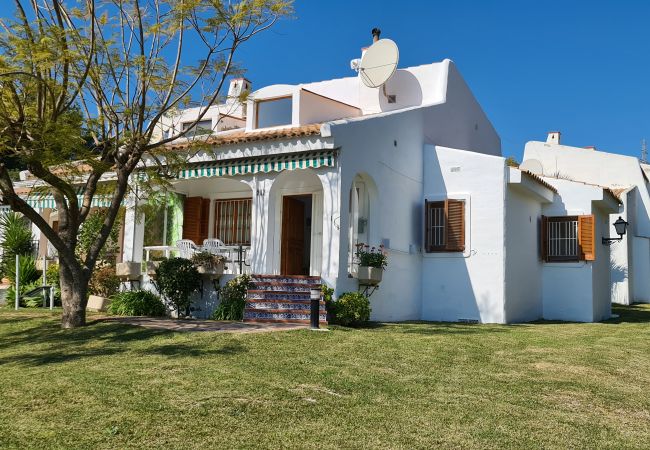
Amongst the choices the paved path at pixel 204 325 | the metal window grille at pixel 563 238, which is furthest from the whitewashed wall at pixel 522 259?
the paved path at pixel 204 325

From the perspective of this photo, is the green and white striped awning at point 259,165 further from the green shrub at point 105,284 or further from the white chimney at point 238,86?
the white chimney at point 238,86

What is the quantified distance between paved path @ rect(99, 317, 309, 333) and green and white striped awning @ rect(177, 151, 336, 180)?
486cm

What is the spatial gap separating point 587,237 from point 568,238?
932 mm

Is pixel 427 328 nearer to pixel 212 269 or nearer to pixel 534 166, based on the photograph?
pixel 212 269

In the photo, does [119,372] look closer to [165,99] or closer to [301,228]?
[165,99]

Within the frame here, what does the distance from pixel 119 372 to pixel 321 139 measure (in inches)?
373

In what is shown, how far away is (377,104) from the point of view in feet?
82.3

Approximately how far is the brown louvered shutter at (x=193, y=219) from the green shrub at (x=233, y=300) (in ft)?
20.2

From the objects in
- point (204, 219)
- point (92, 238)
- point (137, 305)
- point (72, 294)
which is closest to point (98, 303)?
point (137, 305)

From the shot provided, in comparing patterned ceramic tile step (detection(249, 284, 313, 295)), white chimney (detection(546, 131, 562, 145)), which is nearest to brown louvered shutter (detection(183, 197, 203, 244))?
patterned ceramic tile step (detection(249, 284, 313, 295))

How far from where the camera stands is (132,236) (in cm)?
2173

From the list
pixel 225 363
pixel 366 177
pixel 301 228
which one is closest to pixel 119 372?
pixel 225 363

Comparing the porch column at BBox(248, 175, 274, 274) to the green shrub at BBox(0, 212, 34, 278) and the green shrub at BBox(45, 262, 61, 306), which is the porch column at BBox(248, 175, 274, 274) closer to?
the green shrub at BBox(45, 262, 61, 306)

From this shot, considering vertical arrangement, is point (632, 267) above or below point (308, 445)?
above
